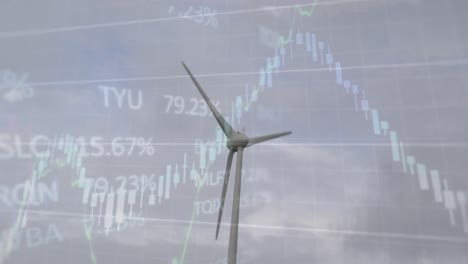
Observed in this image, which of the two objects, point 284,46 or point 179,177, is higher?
point 284,46

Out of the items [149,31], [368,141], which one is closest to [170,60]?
[149,31]

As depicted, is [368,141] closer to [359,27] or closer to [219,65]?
[359,27]

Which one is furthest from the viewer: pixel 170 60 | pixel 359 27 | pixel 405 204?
pixel 170 60

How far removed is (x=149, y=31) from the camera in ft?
98.4

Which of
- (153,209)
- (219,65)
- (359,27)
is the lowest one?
(153,209)

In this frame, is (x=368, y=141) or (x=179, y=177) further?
(x=179, y=177)

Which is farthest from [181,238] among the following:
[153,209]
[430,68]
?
[430,68]

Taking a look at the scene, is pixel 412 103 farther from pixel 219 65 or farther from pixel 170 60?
pixel 170 60

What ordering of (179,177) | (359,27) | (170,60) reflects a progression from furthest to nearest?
(170,60) → (179,177) → (359,27)

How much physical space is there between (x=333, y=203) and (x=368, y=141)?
17.6ft

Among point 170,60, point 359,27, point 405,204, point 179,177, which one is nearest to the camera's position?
point 405,204

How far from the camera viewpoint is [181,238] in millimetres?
26984

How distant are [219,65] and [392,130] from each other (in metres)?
14.7

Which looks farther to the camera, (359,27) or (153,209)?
(153,209)
